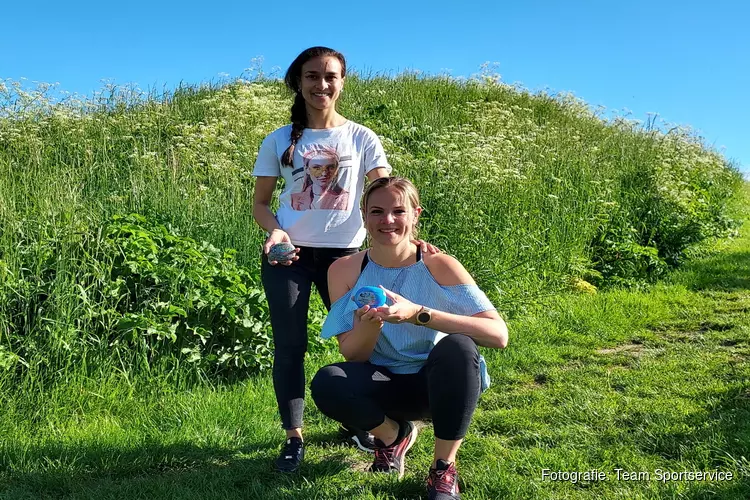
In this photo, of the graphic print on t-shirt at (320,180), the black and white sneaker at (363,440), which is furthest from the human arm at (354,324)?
the black and white sneaker at (363,440)

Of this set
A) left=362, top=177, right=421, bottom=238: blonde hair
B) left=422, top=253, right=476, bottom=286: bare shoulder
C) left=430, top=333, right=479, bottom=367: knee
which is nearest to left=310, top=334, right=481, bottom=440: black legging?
left=430, top=333, right=479, bottom=367: knee

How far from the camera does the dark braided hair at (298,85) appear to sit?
3.18 meters

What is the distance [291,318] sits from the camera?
3.15m

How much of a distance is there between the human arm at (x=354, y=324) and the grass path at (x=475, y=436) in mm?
602

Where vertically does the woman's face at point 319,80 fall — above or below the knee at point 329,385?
above

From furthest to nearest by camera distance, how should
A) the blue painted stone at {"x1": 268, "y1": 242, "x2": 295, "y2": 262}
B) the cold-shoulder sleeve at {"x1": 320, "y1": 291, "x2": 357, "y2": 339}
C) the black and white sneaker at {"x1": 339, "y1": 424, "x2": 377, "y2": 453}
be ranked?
1. the black and white sneaker at {"x1": 339, "y1": 424, "x2": 377, "y2": 453}
2. the blue painted stone at {"x1": 268, "y1": 242, "x2": 295, "y2": 262}
3. the cold-shoulder sleeve at {"x1": 320, "y1": 291, "x2": 357, "y2": 339}

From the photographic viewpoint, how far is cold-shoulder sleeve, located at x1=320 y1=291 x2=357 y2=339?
291 cm

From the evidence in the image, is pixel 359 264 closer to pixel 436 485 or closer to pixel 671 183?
pixel 436 485

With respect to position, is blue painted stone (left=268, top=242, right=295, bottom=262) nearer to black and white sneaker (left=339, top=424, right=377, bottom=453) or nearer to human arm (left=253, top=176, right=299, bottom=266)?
human arm (left=253, top=176, right=299, bottom=266)

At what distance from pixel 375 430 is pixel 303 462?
46 centimetres

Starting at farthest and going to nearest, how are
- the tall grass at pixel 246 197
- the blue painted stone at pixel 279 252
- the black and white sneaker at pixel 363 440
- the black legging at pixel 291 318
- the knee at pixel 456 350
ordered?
the tall grass at pixel 246 197, the black and white sneaker at pixel 363 440, the black legging at pixel 291 318, the blue painted stone at pixel 279 252, the knee at pixel 456 350

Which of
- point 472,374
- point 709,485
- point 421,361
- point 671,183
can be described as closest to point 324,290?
point 421,361

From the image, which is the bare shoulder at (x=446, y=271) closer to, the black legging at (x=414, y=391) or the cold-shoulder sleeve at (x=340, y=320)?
the black legging at (x=414, y=391)

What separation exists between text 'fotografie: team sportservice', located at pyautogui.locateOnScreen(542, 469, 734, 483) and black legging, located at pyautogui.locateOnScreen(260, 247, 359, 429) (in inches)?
48.4
